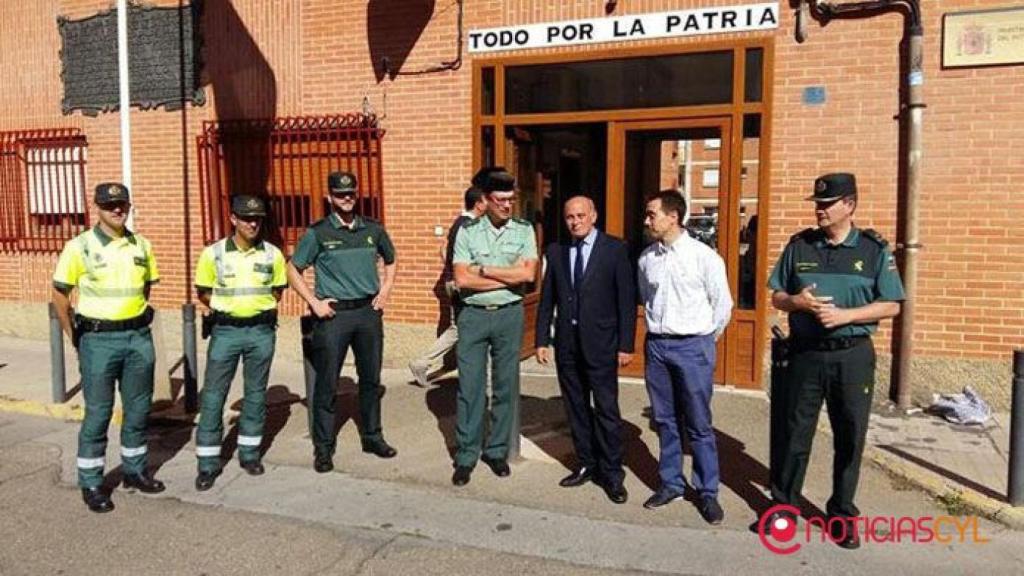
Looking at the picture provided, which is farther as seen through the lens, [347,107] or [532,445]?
[347,107]

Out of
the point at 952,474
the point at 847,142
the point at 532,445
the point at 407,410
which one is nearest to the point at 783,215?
the point at 847,142

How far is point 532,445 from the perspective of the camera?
6043 mm

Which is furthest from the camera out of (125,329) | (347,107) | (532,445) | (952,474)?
(347,107)

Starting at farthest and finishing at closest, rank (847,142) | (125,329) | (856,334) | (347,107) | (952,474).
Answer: (347,107), (847,142), (952,474), (125,329), (856,334)

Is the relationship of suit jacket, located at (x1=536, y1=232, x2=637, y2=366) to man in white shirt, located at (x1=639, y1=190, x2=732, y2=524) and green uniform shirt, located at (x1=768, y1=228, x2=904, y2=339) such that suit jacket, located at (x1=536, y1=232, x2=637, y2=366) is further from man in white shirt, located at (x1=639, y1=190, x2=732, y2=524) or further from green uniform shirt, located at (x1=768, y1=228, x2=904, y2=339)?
green uniform shirt, located at (x1=768, y1=228, x2=904, y2=339)

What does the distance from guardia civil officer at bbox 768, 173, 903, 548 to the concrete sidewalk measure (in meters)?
0.66

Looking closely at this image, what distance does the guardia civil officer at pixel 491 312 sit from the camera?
5137 millimetres

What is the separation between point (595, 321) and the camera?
4.86m

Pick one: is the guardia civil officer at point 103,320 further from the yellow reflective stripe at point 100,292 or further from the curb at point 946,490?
the curb at point 946,490

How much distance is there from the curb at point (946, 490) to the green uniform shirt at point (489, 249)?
283cm

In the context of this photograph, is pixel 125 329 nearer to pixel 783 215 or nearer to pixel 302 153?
pixel 302 153

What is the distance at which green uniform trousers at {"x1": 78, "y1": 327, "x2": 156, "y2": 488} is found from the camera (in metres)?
4.91

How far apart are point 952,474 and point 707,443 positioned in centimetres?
191

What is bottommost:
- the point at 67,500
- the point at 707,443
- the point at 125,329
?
the point at 67,500
